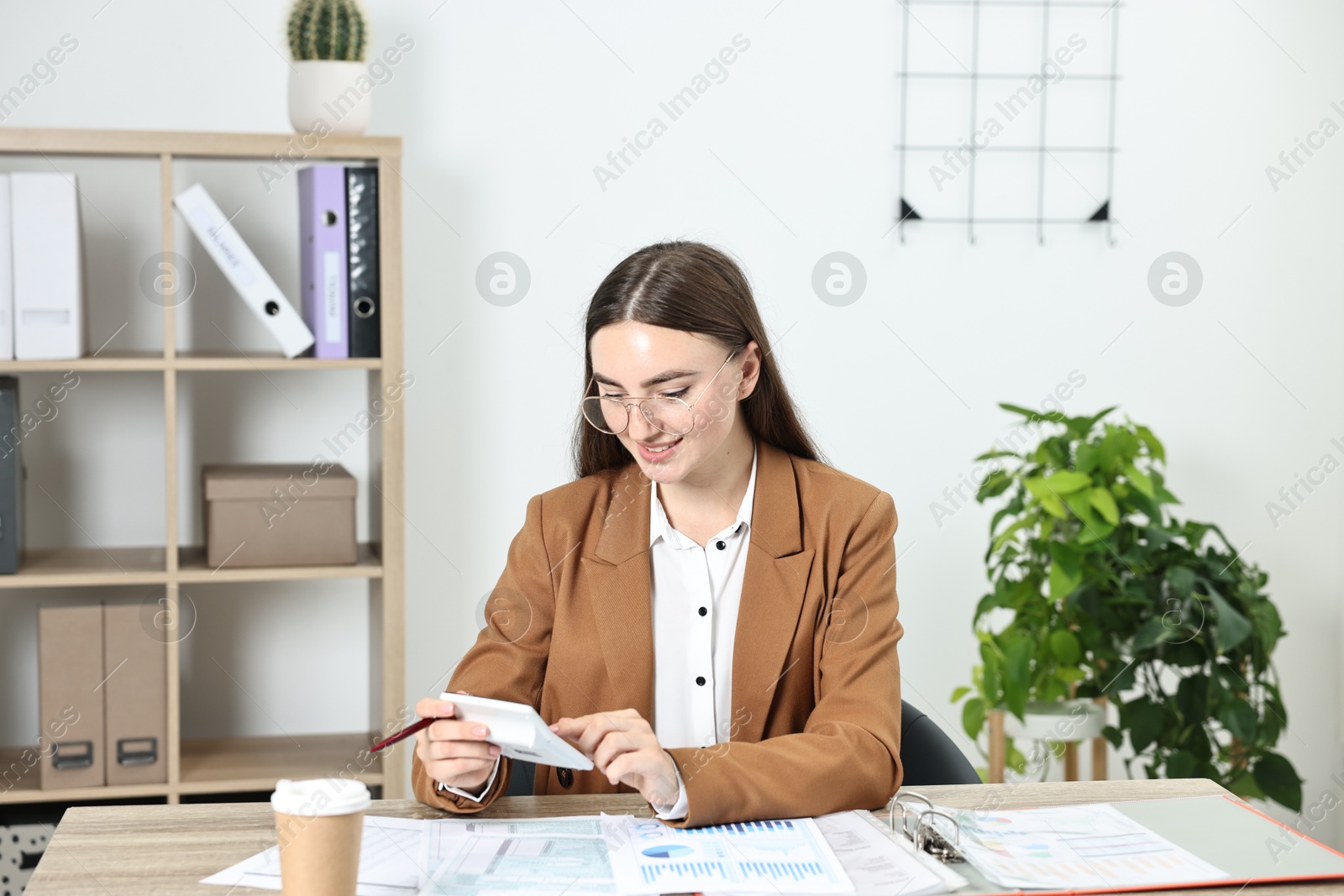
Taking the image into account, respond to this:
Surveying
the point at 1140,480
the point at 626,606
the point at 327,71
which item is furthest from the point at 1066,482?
the point at 327,71

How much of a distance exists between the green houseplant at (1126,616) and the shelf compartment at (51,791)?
176cm

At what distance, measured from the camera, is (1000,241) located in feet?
9.82

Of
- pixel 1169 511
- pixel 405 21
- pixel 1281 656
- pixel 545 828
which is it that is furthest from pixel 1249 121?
pixel 545 828

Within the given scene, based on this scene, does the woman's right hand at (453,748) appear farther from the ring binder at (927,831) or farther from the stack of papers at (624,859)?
the ring binder at (927,831)

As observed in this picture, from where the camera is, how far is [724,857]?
1.26 metres

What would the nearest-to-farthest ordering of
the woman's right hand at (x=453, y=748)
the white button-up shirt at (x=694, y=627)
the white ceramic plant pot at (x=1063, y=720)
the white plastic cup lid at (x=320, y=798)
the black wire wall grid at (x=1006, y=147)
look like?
the white plastic cup lid at (x=320, y=798)
the woman's right hand at (x=453, y=748)
the white button-up shirt at (x=694, y=627)
the white ceramic plant pot at (x=1063, y=720)
the black wire wall grid at (x=1006, y=147)

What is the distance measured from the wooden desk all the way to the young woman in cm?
13

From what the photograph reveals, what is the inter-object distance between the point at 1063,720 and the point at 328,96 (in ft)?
6.68

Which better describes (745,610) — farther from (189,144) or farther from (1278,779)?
(1278,779)

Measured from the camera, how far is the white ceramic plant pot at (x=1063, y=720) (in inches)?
105

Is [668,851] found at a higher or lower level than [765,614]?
lower

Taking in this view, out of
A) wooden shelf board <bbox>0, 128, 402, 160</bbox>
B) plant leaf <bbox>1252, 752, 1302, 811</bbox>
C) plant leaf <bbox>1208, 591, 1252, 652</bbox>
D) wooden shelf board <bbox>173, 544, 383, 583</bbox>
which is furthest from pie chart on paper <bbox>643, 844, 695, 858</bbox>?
plant leaf <bbox>1252, 752, 1302, 811</bbox>

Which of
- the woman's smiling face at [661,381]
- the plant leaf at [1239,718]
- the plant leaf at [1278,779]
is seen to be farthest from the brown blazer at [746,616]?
the plant leaf at [1278,779]

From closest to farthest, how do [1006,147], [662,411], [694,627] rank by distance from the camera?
[662,411] → [694,627] → [1006,147]
